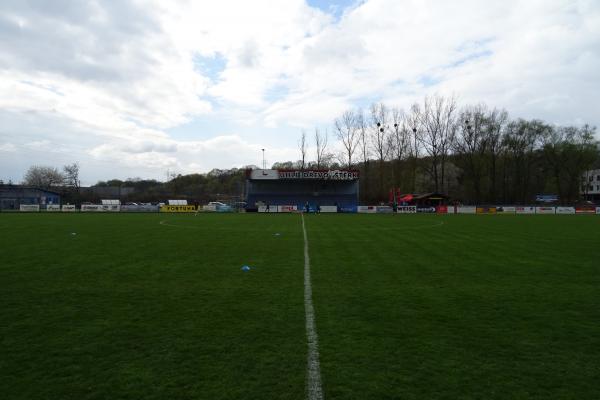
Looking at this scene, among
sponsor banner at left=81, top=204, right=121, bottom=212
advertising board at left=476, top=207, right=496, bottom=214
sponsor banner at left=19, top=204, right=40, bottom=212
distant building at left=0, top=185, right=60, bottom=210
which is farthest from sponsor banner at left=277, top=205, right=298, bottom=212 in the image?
distant building at left=0, top=185, right=60, bottom=210

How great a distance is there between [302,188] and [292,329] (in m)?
54.4

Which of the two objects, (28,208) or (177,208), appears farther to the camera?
(177,208)

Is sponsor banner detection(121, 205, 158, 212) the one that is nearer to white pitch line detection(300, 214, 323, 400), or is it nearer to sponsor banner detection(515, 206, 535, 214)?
sponsor banner detection(515, 206, 535, 214)

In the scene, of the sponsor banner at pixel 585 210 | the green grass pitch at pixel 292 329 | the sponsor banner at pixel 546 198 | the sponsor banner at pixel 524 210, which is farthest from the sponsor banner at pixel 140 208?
the sponsor banner at pixel 546 198

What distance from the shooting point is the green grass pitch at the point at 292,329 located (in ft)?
13.0

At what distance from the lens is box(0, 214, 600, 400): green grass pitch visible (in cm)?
395

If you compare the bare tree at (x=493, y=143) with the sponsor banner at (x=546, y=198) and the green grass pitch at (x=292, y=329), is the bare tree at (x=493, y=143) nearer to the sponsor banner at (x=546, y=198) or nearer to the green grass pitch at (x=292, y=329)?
the sponsor banner at (x=546, y=198)

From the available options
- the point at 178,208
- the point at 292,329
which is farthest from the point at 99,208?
the point at 292,329

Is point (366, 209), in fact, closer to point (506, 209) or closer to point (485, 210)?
point (485, 210)

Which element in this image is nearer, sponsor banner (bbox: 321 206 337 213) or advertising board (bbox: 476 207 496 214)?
advertising board (bbox: 476 207 496 214)

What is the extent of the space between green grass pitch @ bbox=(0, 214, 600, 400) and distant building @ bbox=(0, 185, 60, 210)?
53464mm

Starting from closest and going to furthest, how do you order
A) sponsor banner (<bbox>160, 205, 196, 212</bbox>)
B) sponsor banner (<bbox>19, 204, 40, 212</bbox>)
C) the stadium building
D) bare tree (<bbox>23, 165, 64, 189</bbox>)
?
sponsor banner (<bbox>19, 204, 40, 212</bbox>) → sponsor banner (<bbox>160, 205, 196, 212</bbox>) → the stadium building → bare tree (<bbox>23, 165, 64, 189</bbox>)

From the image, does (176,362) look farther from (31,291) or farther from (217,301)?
(31,291)

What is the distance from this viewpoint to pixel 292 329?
5.63m
